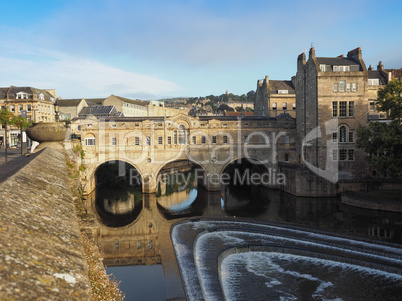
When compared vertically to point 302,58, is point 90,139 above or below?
below

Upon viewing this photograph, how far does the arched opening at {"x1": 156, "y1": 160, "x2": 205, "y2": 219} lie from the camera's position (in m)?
40.0

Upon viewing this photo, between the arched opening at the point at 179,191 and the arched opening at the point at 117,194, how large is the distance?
11.2ft

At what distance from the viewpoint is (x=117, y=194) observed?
49594 millimetres

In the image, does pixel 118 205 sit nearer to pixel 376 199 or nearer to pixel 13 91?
pixel 376 199

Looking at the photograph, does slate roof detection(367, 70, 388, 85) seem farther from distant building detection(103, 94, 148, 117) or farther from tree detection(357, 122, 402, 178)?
distant building detection(103, 94, 148, 117)

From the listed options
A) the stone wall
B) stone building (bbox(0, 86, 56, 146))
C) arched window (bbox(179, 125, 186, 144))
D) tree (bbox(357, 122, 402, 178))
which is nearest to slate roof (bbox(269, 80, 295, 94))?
arched window (bbox(179, 125, 186, 144))

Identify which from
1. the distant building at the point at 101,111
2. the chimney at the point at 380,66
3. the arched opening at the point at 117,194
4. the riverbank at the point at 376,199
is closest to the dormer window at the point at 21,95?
the distant building at the point at 101,111

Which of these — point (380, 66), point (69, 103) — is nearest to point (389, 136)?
point (380, 66)

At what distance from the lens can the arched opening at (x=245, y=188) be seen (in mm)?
40406

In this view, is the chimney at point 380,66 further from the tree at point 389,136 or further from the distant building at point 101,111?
the distant building at point 101,111

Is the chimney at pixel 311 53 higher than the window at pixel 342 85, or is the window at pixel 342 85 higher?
the chimney at pixel 311 53

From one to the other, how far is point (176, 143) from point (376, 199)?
84.3 feet

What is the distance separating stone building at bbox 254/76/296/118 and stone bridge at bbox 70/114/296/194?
35.5 ft

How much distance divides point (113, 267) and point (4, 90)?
57581 mm
